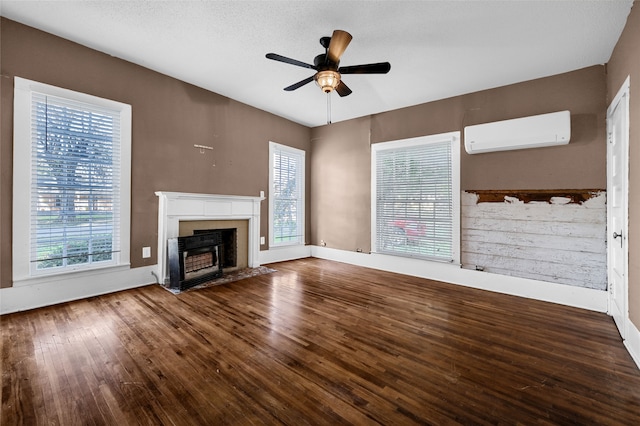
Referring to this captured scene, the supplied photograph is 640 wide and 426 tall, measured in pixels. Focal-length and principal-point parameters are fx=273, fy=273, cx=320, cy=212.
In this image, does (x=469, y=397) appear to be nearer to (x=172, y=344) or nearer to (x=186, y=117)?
(x=172, y=344)

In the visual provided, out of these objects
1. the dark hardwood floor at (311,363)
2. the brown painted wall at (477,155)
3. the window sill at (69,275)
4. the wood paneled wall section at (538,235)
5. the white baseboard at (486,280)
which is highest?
the brown painted wall at (477,155)

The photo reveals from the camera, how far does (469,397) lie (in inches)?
62.4

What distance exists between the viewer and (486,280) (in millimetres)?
3746

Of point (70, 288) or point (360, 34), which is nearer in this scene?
point (360, 34)

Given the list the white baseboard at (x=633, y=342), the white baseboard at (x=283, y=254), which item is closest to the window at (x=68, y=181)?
the white baseboard at (x=283, y=254)

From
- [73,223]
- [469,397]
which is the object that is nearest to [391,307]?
[469,397]

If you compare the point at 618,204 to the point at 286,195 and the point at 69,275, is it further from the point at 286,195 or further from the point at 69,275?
the point at 69,275

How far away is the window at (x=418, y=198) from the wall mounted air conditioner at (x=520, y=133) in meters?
0.32

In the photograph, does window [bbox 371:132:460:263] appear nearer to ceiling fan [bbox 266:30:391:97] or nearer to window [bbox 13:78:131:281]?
ceiling fan [bbox 266:30:391:97]

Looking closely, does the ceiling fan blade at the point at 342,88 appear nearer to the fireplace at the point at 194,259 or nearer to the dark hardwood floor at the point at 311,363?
the dark hardwood floor at the point at 311,363

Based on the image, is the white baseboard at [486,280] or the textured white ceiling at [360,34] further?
the white baseboard at [486,280]

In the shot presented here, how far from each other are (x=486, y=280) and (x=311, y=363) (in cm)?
298

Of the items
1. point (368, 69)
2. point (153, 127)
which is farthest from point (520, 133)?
point (153, 127)

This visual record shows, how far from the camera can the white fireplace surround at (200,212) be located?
11.9 feet
